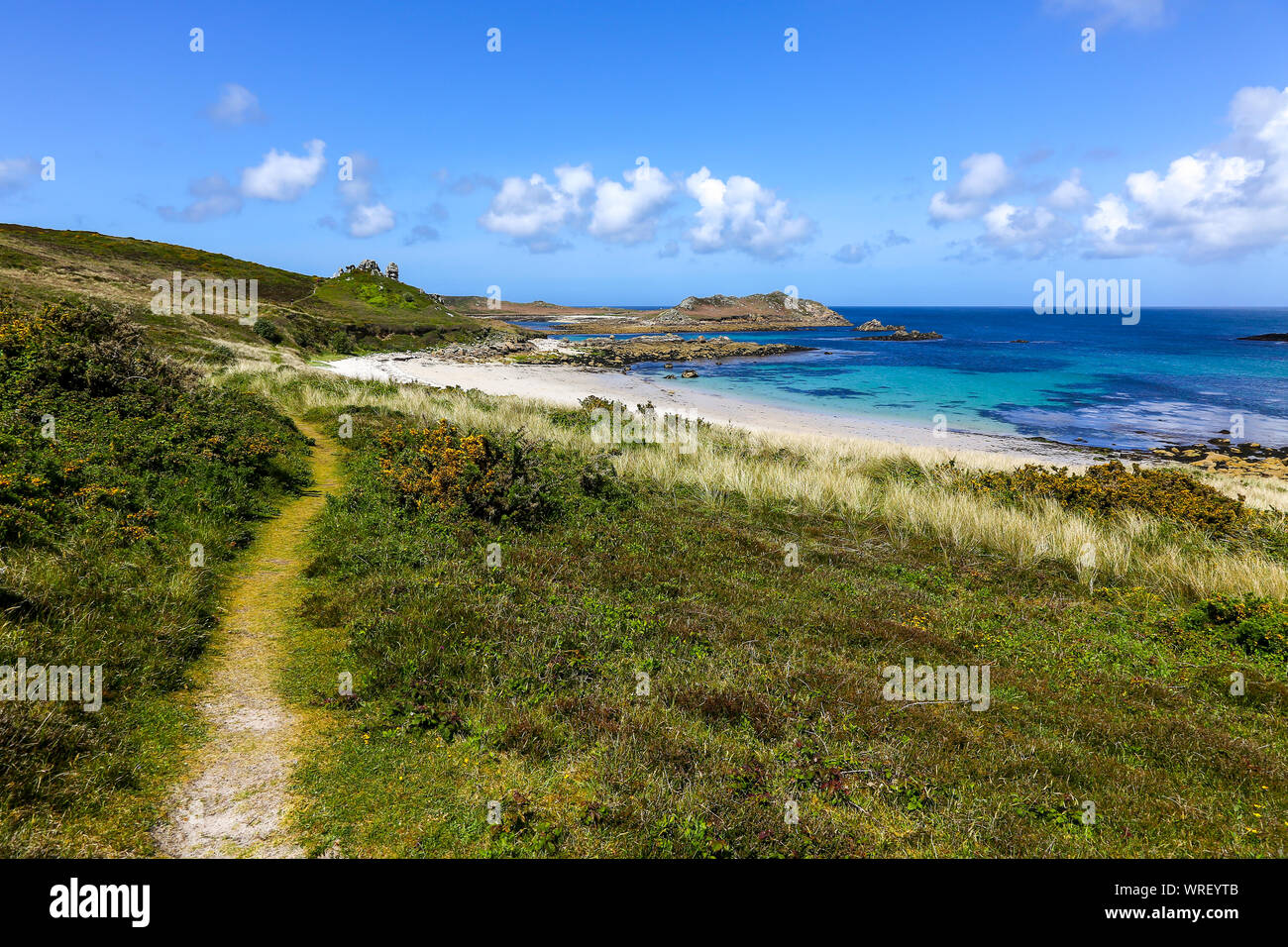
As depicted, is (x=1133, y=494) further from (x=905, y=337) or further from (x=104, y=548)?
(x=905, y=337)

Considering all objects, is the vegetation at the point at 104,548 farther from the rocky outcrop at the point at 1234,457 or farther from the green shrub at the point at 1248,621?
the rocky outcrop at the point at 1234,457

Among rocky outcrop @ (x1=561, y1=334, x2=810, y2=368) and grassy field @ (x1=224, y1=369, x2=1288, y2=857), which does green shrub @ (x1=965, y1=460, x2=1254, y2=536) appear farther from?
rocky outcrop @ (x1=561, y1=334, x2=810, y2=368)

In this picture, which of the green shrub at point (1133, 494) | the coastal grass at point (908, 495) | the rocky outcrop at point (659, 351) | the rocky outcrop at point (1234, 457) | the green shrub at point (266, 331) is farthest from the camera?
the rocky outcrop at point (659, 351)

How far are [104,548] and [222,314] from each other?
47.2m

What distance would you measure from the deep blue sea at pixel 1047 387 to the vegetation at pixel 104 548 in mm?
34020

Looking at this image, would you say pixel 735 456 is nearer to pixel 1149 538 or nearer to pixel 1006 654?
pixel 1149 538

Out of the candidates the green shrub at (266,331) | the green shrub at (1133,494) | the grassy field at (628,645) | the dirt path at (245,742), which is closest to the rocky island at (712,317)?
the green shrub at (266,331)

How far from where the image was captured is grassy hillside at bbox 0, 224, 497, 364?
3466cm

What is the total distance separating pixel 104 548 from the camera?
6.72m

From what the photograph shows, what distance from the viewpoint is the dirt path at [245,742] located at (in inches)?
149

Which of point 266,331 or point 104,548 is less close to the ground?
point 266,331

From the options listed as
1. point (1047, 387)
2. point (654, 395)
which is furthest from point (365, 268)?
point (1047, 387)

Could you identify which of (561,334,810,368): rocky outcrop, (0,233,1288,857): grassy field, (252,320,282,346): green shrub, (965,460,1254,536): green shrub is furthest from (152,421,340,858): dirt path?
(561,334,810,368): rocky outcrop
